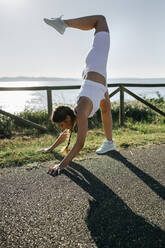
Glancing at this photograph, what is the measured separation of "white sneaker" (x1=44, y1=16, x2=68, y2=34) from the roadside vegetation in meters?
1.86

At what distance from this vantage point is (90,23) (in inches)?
126

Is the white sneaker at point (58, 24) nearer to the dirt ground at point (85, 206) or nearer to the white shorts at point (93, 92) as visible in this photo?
the white shorts at point (93, 92)

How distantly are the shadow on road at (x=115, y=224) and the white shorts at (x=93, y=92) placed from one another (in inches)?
38.4

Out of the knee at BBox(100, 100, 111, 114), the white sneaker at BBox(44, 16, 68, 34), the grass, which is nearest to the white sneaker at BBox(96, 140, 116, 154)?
the grass

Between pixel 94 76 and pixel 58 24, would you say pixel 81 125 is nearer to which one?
pixel 94 76

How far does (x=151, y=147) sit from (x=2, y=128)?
12.7 ft

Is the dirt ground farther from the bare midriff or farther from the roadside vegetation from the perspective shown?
the bare midriff

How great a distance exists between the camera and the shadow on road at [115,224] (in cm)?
177

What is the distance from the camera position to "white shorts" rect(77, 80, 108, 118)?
293cm

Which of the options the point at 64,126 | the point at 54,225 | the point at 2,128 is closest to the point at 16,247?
the point at 54,225

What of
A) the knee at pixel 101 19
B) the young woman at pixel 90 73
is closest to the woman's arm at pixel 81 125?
the young woman at pixel 90 73

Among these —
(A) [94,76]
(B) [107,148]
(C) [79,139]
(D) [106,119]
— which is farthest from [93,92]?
(B) [107,148]

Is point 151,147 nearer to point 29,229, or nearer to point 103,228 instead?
point 103,228

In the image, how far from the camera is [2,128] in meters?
6.20
